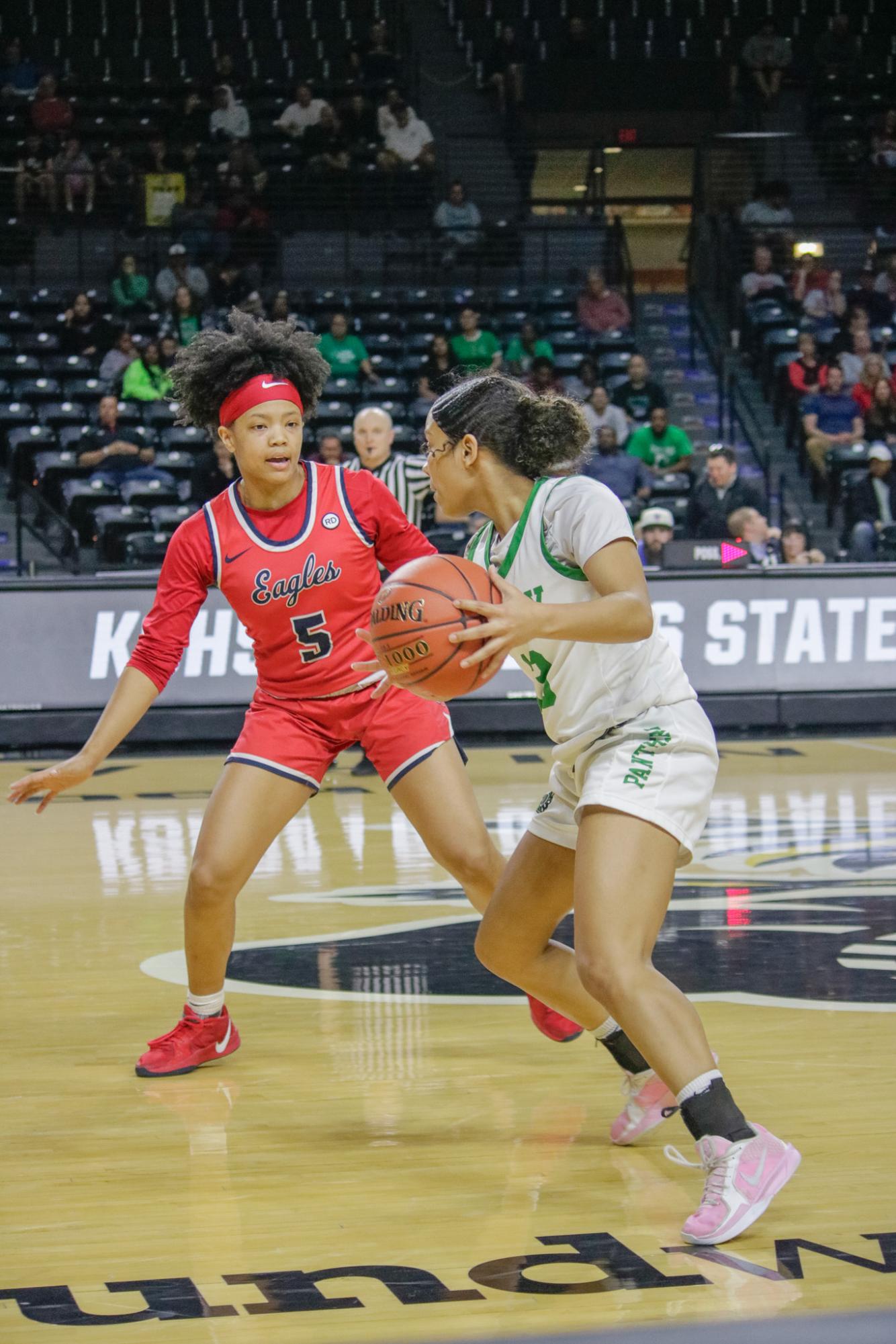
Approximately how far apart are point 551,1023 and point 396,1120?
1.86ft

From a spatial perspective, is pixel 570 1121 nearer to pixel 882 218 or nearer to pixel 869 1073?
pixel 869 1073

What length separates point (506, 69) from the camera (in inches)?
813

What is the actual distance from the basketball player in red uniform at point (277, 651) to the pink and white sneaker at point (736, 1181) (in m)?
1.18

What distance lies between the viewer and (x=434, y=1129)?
159 inches

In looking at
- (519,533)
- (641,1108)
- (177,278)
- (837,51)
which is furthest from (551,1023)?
(837,51)

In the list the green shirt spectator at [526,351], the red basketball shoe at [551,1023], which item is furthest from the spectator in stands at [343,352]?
the red basketball shoe at [551,1023]

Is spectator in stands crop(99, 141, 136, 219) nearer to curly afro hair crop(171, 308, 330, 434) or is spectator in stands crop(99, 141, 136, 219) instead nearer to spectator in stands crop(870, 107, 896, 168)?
spectator in stands crop(870, 107, 896, 168)

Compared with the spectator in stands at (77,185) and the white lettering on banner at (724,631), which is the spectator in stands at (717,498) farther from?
the spectator in stands at (77,185)

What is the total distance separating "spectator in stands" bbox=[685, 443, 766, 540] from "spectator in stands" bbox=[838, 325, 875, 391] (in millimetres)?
4642

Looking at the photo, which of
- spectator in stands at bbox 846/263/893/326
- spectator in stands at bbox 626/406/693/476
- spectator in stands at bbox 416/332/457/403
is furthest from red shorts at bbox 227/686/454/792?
spectator in stands at bbox 846/263/893/326

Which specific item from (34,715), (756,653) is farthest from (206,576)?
(756,653)

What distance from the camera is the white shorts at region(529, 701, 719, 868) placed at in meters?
3.45

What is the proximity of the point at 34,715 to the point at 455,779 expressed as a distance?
7.22 m

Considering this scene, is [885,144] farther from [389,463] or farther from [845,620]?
[389,463]
